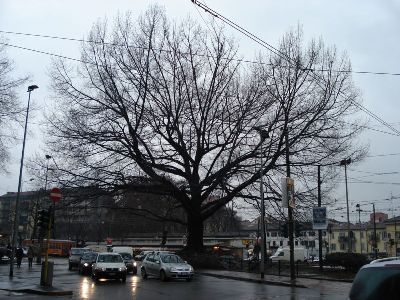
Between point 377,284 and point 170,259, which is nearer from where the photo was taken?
point 377,284

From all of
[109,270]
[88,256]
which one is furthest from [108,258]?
[88,256]

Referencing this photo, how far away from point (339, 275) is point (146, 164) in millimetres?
15346

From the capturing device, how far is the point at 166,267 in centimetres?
2952

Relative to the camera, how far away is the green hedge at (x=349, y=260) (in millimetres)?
34094

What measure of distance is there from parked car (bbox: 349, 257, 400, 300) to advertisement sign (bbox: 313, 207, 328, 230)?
2729 cm

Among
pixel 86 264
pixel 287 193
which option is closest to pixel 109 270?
pixel 86 264

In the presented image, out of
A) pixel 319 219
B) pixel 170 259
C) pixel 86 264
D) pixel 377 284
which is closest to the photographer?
pixel 377 284

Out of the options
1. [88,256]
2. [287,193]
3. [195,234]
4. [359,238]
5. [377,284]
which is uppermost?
[359,238]

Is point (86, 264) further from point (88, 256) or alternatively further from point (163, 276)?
point (163, 276)

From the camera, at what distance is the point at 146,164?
37969mm

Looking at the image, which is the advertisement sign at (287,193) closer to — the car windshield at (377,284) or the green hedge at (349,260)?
the green hedge at (349,260)

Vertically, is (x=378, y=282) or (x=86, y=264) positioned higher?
(x=378, y=282)

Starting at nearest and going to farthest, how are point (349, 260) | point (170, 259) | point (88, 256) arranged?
point (170, 259), point (349, 260), point (88, 256)

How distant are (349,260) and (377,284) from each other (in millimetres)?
29814
